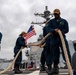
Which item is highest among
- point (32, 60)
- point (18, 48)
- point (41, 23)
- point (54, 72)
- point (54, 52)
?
point (41, 23)

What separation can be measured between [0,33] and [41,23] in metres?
25.7

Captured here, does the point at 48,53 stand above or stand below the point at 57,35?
below

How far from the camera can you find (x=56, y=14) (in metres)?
6.73

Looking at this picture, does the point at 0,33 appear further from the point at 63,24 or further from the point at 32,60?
the point at 32,60

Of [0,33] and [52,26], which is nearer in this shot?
[52,26]

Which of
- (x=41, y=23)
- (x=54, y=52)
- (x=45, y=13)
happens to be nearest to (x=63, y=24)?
(x=54, y=52)

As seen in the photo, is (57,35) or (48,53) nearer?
(57,35)

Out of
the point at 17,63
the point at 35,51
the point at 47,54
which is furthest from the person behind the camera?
the point at 35,51

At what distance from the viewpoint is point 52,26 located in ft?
22.3

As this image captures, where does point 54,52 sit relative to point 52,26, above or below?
below

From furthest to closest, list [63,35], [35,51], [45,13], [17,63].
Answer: [45,13] → [35,51] → [17,63] → [63,35]

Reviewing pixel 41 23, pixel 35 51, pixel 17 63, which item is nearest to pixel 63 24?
pixel 17 63

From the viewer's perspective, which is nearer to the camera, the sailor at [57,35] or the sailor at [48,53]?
the sailor at [57,35]

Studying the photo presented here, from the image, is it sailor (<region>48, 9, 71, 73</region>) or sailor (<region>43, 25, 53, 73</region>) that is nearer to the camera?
sailor (<region>48, 9, 71, 73</region>)
